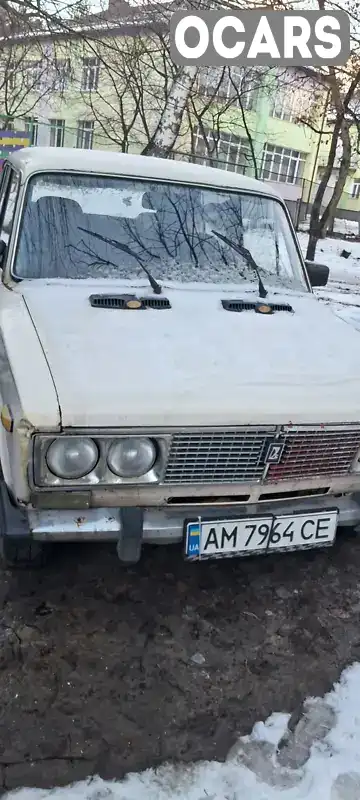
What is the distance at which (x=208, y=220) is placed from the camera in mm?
3670

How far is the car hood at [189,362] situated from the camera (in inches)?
88.0

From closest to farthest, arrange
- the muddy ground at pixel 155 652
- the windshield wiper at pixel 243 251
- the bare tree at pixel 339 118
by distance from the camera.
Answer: the muddy ground at pixel 155 652 < the windshield wiper at pixel 243 251 < the bare tree at pixel 339 118

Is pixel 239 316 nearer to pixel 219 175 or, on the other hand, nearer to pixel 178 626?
pixel 219 175

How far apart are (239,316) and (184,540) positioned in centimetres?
126

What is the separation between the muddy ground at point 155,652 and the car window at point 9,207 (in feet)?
6.00

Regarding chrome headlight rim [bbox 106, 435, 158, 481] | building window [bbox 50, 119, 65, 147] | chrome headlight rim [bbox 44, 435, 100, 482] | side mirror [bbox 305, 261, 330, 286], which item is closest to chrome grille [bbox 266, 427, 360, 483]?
chrome headlight rim [bbox 106, 435, 158, 481]

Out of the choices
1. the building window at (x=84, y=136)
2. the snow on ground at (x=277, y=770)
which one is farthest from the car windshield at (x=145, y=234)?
the building window at (x=84, y=136)

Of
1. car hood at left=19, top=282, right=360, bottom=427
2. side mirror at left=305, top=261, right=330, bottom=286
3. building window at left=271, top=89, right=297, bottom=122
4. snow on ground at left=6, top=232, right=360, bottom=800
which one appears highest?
building window at left=271, top=89, right=297, bottom=122

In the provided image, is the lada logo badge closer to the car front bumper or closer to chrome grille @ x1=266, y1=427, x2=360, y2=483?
chrome grille @ x1=266, y1=427, x2=360, y2=483

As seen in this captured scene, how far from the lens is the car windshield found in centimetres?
329

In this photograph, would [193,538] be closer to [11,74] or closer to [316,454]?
[316,454]

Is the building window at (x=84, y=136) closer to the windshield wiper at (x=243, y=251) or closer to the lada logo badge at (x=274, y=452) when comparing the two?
the windshield wiper at (x=243, y=251)

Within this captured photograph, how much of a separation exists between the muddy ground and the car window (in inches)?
72.0

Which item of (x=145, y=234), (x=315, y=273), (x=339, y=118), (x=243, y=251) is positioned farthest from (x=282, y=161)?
(x=145, y=234)
